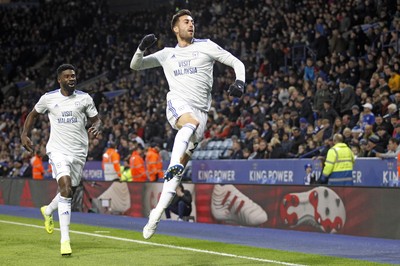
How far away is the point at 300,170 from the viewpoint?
1956 cm

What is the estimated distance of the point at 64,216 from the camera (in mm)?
11242

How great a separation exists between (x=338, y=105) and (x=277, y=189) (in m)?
5.33

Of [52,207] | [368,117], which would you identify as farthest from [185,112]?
[368,117]

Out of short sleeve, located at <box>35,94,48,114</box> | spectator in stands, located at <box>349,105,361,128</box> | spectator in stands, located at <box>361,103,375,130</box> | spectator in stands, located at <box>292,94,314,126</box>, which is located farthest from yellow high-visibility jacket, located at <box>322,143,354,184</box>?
short sleeve, located at <box>35,94,48,114</box>

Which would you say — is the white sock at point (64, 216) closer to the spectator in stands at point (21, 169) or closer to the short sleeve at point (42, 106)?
the short sleeve at point (42, 106)

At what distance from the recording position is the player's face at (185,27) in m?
9.47

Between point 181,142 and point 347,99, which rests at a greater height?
point 347,99

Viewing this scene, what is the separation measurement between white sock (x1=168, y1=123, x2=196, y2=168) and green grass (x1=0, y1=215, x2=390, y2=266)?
183cm

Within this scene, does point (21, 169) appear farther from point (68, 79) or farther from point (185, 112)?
point (185, 112)

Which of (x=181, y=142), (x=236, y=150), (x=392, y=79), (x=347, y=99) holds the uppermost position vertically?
(x=392, y=79)

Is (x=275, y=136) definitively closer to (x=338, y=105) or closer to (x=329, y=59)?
(x=338, y=105)

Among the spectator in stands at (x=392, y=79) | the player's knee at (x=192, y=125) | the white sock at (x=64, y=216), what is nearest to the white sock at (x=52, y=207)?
the white sock at (x=64, y=216)

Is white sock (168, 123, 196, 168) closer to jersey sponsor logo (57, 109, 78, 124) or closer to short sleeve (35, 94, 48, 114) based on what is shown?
jersey sponsor logo (57, 109, 78, 124)

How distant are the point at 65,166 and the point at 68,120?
0.81 meters
